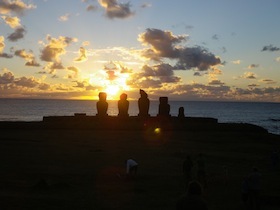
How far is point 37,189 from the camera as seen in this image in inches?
664

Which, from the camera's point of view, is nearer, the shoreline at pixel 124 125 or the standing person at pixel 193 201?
the standing person at pixel 193 201

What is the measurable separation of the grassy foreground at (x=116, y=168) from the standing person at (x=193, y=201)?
7674mm

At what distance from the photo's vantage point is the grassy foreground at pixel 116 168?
1556cm

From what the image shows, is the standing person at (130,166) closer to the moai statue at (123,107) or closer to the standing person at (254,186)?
the standing person at (254,186)

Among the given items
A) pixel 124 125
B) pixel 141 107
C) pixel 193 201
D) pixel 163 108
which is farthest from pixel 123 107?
pixel 193 201

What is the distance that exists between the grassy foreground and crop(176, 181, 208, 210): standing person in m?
7.67

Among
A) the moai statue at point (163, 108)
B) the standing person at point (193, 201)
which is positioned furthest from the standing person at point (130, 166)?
the moai statue at point (163, 108)

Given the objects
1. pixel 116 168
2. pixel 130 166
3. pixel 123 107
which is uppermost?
pixel 123 107

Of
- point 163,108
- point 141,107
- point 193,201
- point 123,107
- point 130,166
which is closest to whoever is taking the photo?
point 193,201

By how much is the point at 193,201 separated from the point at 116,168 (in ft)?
55.2

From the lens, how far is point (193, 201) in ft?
23.5

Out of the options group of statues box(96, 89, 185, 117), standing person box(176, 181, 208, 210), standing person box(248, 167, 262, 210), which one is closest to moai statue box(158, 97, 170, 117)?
group of statues box(96, 89, 185, 117)

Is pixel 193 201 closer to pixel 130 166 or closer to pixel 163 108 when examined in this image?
pixel 130 166

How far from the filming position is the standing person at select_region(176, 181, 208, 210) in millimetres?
7125
